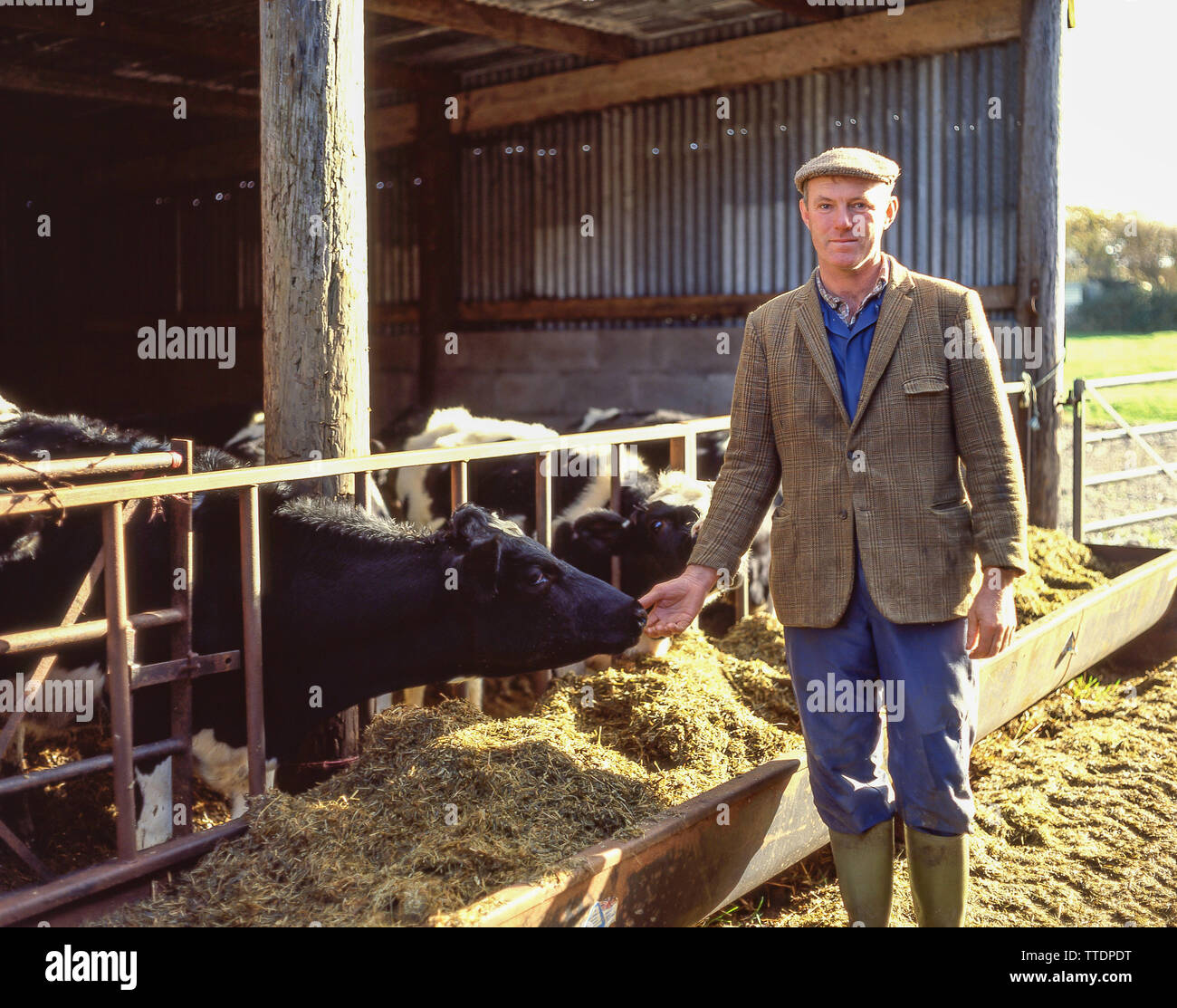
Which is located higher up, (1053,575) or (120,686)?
(120,686)

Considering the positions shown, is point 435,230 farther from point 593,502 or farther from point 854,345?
point 854,345

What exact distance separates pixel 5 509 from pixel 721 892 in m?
2.06

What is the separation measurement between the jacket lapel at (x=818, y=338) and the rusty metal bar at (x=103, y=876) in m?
1.92

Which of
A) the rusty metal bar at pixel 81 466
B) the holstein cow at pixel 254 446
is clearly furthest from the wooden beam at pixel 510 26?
the rusty metal bar at pixel 81 466

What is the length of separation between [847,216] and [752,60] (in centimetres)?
772

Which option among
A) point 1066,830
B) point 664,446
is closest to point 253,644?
point 1066,830

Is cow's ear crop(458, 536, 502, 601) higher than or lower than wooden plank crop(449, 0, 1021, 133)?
lower

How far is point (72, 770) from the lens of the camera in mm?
3062

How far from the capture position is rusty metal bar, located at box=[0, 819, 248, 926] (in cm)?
271

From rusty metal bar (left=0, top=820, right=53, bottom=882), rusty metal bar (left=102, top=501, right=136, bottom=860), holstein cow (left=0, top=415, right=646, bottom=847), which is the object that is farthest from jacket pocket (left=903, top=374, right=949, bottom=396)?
rusty metal bar (left=0, top=820, right=53, bottom=882)

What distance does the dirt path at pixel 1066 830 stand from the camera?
387 cm

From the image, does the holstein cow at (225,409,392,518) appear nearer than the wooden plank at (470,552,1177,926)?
No

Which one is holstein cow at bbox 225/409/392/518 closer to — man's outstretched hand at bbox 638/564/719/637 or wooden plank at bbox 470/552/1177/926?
wooden plank at bbox 470/552/1177/926

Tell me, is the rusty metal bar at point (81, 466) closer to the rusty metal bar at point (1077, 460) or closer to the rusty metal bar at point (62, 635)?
the rusty metal bar at point (62, 635)
